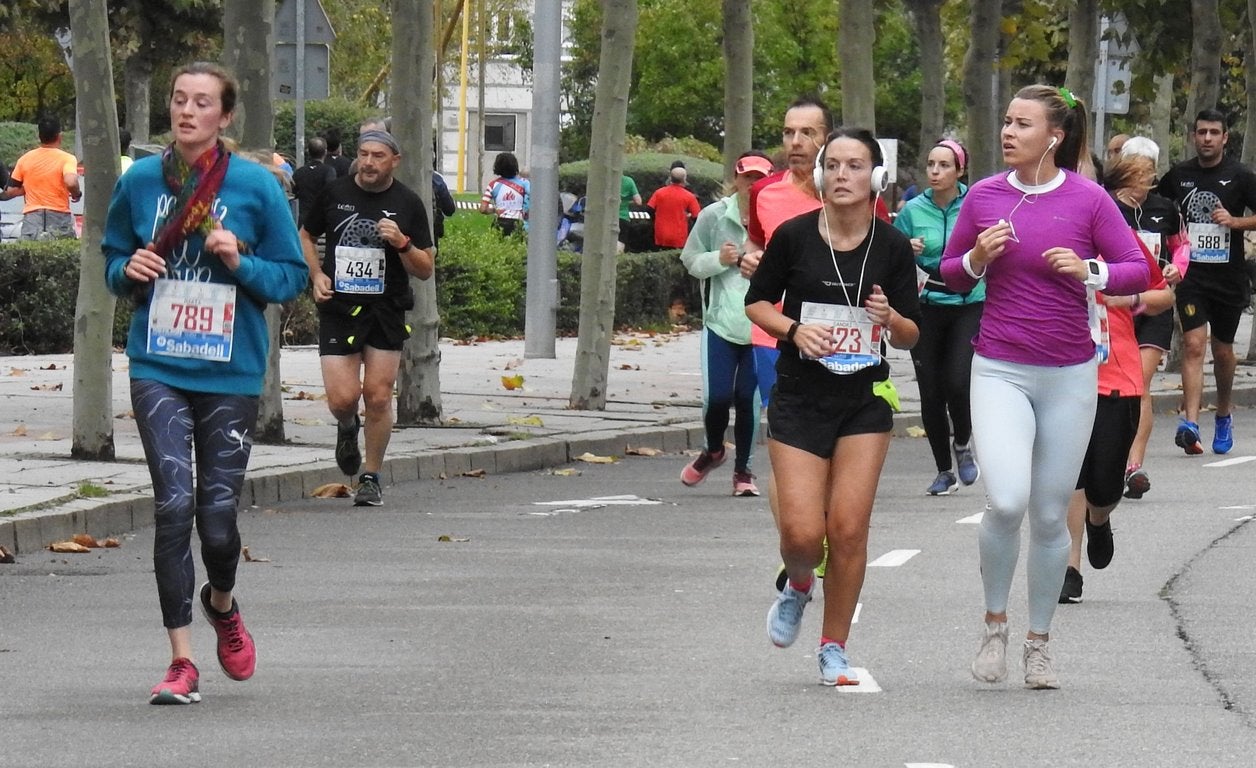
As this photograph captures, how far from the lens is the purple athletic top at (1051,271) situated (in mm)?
7512

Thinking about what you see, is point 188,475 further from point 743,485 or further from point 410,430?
point 410,430

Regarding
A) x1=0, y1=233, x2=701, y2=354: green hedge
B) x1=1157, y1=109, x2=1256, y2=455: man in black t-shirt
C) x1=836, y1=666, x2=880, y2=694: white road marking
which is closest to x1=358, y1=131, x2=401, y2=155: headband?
x1=836, y1=666, x2=880, y2=694: white road marking

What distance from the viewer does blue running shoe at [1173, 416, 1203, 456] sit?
15.7 m

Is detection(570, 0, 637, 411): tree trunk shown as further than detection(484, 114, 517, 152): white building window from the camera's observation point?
No

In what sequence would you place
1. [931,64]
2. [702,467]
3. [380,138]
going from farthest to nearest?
[931,64]
[702,467]
[380,138]

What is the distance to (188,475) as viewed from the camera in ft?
23.8

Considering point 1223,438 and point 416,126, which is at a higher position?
point 416,126

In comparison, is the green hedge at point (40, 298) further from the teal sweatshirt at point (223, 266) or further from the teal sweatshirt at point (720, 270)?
the teal sweatshirt at point (223, 266)

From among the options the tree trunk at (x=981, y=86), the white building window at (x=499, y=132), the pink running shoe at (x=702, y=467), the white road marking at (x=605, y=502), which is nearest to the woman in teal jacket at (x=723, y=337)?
the pink running shoe at (x=702, y=467)

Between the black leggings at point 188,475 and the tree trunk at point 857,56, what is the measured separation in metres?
12.7

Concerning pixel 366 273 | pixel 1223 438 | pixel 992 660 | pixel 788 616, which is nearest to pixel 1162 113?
pixel 1223 438

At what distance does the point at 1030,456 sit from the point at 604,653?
1558 millimetres

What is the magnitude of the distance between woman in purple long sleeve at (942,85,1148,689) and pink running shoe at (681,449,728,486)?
561 centimetres

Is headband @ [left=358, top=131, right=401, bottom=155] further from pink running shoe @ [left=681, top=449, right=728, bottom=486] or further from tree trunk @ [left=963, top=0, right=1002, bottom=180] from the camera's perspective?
tree trunk @ [left=963, top=0, right=1002, bottom=180]
